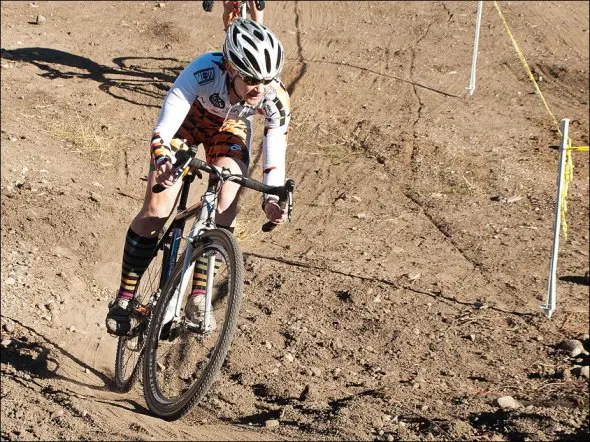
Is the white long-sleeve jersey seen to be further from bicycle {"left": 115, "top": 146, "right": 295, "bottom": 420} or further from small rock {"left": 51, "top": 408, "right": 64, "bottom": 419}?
small rock {"left": 51, "top": 408, "right": 64, "bottom": 419}

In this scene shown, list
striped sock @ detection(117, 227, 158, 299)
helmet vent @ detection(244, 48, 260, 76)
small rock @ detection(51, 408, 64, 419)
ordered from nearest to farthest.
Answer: helmet vent @ detection(244, 48, 260, 76), small rock @ detection(51, 408, 64, 419), striped sock @ detection(117, 227, 158, 299)

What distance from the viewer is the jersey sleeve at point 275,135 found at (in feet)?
17.9

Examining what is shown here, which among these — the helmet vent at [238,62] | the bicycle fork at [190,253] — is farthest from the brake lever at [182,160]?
the helmet vent at [238,62]

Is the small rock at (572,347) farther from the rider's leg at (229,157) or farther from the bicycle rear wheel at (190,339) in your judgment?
the bicycle rear wheel at (190,339)

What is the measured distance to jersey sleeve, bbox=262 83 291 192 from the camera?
5.46 meters

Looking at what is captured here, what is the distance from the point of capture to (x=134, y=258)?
19.4 feet

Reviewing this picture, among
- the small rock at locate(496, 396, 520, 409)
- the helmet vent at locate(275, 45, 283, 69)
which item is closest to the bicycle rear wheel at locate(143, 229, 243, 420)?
the helmet vent at locate(275, 45, 283, 69)

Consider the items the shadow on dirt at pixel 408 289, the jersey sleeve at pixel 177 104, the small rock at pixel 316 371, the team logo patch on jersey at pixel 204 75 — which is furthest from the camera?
the shadow on dirt at pixel 408 289

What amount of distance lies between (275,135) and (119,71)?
7.97 metres

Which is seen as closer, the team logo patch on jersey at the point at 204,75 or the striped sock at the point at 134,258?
the team logo patch on jersey at the point at 204,75

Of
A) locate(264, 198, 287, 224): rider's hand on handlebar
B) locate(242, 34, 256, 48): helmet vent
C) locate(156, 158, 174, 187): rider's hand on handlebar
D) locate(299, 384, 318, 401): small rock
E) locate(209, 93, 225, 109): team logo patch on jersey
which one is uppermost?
locate(242, 34, 256, 48): helmet vent

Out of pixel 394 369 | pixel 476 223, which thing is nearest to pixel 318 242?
pixel 476 223

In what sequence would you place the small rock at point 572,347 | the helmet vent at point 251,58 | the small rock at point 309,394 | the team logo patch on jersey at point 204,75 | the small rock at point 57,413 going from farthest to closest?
the small rock at point 572,347 → the small rock at point 309,394 → the small rock at point 57,413 → the team logo patch on jersey at point 204,75 → the helmet vent at point 251,58

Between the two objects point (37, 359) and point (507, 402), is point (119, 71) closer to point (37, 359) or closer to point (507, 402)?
point (37, 359)
